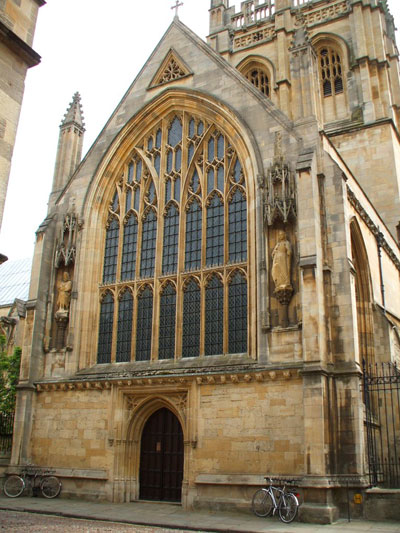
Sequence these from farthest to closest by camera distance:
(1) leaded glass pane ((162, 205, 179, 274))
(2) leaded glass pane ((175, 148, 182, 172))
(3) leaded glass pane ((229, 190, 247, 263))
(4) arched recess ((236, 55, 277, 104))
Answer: (4) arched recess ((236, 55, 277, 104)), (2) leaded glass pane ((175, 148, 182, 172)), (1) leaded glass pane ((162, 205, 179, 274)), (3) leaded glass pane ((229, 190, 247, 263))

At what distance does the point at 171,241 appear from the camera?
67.1 feet

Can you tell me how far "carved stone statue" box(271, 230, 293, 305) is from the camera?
1678cm

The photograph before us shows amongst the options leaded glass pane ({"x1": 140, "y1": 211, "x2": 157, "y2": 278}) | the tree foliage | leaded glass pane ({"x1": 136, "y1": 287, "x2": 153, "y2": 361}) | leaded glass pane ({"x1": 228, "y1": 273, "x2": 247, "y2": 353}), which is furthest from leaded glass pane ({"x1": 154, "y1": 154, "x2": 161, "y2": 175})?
the tree foliage

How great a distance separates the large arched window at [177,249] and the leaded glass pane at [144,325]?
1.4 inches

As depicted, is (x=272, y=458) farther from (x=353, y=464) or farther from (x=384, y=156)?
(x=384, y=156)

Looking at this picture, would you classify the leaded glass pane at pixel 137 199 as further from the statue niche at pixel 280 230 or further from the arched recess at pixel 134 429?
the arched recess at pixel 134 429

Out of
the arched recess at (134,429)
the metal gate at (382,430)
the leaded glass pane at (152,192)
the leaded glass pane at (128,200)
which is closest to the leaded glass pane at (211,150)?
the leaded glass pane at (152,192)

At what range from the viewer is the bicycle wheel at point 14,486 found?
736 inches

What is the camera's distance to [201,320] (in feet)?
61.5

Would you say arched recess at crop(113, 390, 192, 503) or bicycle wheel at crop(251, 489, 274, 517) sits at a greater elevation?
arched recess at crop(113, 390, 192, 503)

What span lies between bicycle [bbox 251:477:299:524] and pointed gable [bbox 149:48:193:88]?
15.0 m

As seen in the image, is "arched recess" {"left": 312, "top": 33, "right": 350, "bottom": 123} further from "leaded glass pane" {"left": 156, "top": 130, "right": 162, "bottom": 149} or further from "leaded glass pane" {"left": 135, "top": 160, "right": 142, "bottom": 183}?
"leaded glass pane" {"left": 135, "top": 160, "right": 142, "bottom": 183}

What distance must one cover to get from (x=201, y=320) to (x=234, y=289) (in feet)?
4.82

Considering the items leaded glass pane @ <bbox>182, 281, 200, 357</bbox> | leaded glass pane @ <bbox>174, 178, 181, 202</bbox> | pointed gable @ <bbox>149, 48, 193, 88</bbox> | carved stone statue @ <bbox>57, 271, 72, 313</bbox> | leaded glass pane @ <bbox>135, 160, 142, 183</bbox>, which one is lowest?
leaded glass pane @ <bbox>182, 281, 200, 357</bbox>
